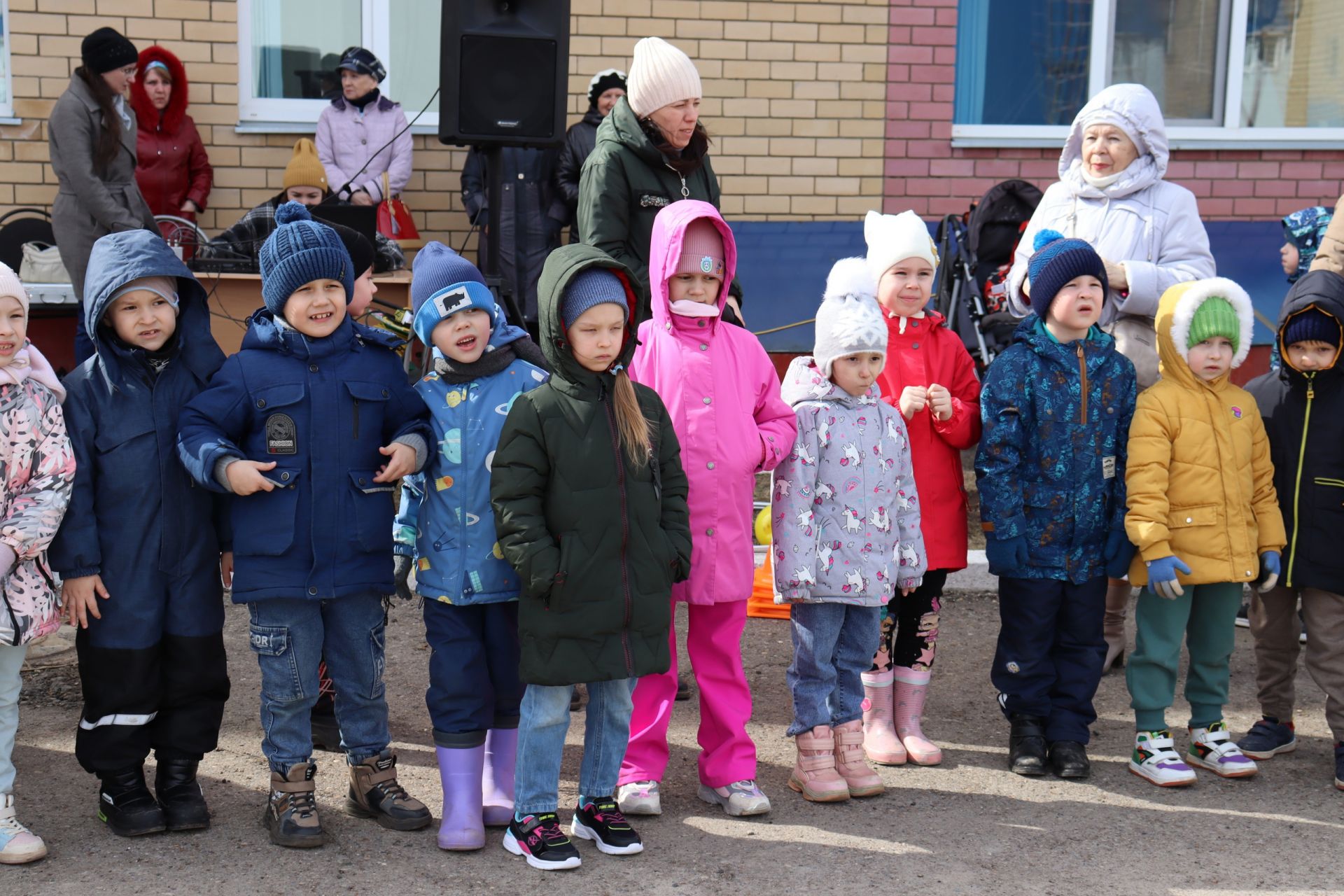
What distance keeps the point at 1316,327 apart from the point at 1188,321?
0.42 meters

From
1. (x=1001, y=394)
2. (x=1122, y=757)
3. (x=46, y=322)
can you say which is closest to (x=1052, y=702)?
(x=1122, y=757)

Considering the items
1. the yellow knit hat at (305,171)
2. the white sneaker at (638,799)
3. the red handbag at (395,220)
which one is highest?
the yellow knit hat at (305,171)

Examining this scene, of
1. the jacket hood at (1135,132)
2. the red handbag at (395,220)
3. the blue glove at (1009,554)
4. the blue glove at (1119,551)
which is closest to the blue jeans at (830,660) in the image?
the blue glove at (1009,554)

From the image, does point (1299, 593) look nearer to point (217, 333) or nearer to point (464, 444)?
point (464, 444)

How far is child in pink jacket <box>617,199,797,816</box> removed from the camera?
3965 mm

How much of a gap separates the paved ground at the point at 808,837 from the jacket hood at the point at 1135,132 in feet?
6.07

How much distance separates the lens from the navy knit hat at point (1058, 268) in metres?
4.27

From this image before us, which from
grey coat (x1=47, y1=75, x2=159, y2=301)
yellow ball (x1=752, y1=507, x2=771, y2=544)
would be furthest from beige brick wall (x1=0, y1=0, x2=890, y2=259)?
yellow ball (x1=752, y1=507, x2=771, y2=544)

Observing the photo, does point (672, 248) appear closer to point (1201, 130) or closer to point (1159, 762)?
point (1159, 762)

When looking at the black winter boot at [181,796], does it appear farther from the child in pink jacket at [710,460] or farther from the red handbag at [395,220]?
the red handbag at [395,220]

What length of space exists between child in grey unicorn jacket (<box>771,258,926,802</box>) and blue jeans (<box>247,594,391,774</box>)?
3.87ft

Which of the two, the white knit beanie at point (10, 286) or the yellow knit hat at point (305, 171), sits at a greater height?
the yellow knit hat at point (305, 171)

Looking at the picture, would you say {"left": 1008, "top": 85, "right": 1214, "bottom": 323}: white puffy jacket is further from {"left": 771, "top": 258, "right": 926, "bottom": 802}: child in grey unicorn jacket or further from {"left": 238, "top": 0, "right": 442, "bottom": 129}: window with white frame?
{"left": 238, "top": 0, "right": 442, "bottom": 129}: window with white frame

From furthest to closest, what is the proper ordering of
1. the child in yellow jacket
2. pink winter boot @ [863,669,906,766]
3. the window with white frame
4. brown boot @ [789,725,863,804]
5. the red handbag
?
the window with white frame
the red handbag
pink winter boot @ [863,669,906,766]
the child in yellow jacket
brown boot @ [789,725,863,804]
